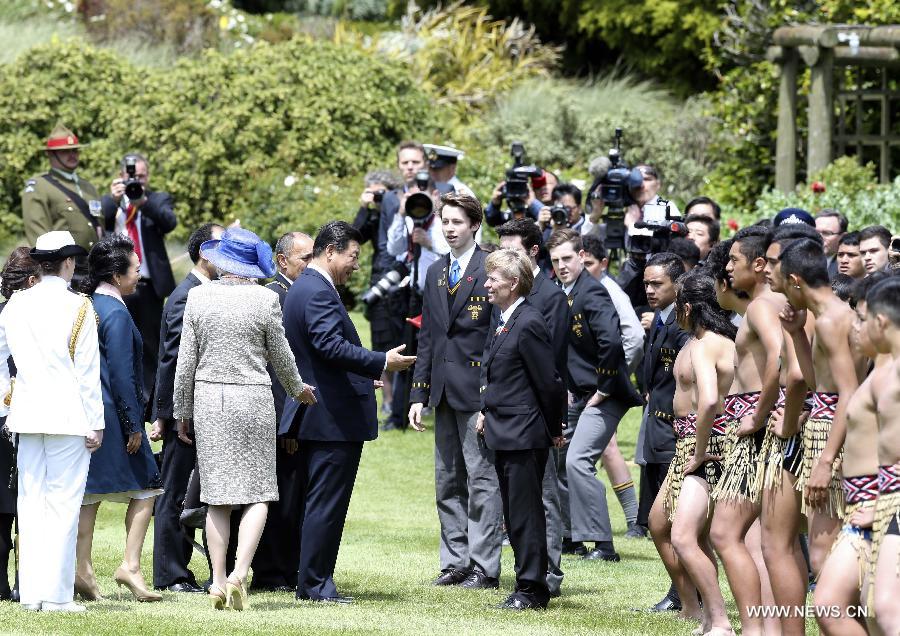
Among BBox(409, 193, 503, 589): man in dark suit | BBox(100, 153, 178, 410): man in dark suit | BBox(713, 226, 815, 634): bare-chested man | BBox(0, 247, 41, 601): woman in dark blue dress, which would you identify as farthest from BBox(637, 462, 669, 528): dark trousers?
BBox(100, 153, 178, 410): man in dark suit

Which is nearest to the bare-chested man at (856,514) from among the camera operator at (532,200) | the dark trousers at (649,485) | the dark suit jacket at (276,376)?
the dark trousers at (649,485)

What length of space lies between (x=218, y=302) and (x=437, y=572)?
8.03 feet

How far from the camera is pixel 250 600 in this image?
8.25 meters

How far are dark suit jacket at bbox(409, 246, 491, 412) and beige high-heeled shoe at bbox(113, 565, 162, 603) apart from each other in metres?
1.88

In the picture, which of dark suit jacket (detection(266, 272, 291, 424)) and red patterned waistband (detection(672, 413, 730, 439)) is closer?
red patterned waistband (detection(672, 413, 730, 439))

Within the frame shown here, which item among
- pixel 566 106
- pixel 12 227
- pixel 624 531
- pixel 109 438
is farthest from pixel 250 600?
pixel 566 106

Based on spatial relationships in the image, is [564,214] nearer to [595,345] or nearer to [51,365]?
[595,345]

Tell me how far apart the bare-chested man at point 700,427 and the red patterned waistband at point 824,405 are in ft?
2.53

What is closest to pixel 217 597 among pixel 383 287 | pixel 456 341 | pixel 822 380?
pixel 456 341

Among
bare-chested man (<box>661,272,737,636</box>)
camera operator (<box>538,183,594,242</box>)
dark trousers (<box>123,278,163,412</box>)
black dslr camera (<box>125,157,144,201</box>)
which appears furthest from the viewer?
dark trousers (<box>123,278,163,412</box>)

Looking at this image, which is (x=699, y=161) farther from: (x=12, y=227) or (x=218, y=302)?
(x=218, y=302)

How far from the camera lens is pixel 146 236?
13523mm

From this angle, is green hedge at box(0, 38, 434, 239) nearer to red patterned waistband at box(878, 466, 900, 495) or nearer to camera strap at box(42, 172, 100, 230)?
camera strap at box(42, 172, 100, 230)

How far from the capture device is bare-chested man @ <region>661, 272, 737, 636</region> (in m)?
7.25
